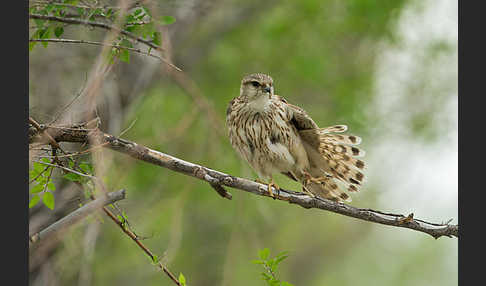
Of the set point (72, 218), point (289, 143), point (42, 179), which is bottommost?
point (72, 218)

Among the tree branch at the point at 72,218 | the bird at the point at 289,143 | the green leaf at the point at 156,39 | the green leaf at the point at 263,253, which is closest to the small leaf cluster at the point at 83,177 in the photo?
the tree branch at the point at 72,218

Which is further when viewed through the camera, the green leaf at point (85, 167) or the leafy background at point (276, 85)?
the leafy background at point (276, 85)

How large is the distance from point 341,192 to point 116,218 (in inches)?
98.4

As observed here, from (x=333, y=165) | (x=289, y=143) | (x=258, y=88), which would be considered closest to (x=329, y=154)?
(x=333, y=165)

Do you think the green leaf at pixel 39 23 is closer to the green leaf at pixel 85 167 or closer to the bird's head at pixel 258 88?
the green leaf at pixel 85 167

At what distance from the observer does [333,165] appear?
16.7ft

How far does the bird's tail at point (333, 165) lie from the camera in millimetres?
4973

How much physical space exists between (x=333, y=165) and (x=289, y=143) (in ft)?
1.80

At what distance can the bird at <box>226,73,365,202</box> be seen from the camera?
474cm

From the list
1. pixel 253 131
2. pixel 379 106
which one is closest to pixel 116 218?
pixel 253 131

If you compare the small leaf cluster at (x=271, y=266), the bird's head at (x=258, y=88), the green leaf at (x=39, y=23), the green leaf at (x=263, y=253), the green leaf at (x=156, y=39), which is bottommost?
the small leaf cluster at (x=271, y=266)

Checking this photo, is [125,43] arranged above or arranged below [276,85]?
below

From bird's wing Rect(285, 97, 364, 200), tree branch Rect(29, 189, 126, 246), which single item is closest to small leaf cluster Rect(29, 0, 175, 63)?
tree branch Rect(29, 189, 126, 246)

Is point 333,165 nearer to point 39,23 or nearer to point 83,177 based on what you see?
point 83,177
